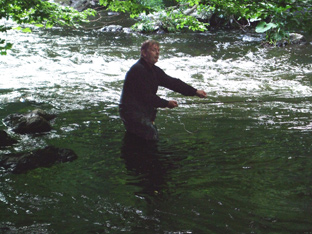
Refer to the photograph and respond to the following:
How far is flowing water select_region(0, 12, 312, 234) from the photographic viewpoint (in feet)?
13.2

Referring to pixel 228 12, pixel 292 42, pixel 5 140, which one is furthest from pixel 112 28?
pixel 5 140

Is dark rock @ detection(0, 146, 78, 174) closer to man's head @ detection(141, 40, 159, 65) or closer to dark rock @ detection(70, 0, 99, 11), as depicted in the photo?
man's head @ detection(141, 40, 159, 65)

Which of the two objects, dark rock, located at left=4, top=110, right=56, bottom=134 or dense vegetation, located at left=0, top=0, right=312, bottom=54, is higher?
dense vegetation, located at left=0, top=0, right=312, bottom=54

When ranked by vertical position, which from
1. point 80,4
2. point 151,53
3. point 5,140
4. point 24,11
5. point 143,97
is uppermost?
point 80,4

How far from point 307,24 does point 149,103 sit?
287 cm

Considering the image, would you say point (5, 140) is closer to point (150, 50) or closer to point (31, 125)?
point (31, 125)

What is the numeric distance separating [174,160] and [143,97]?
1219 millimetres

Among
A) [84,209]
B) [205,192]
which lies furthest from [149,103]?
[84,209]

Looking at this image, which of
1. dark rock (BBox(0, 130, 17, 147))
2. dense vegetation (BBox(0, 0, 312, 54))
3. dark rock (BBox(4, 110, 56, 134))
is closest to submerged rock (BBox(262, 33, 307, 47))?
dense vegetation (BBox(0, 0, 312, 54))

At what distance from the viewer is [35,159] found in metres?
5.59

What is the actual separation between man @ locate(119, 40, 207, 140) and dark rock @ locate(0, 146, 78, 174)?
115 cm

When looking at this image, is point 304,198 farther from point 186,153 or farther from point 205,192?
point 186,153

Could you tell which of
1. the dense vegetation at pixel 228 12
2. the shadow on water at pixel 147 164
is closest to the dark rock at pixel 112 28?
the dense vegetation at pixel 228 12

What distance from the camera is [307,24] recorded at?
14.1 feet
